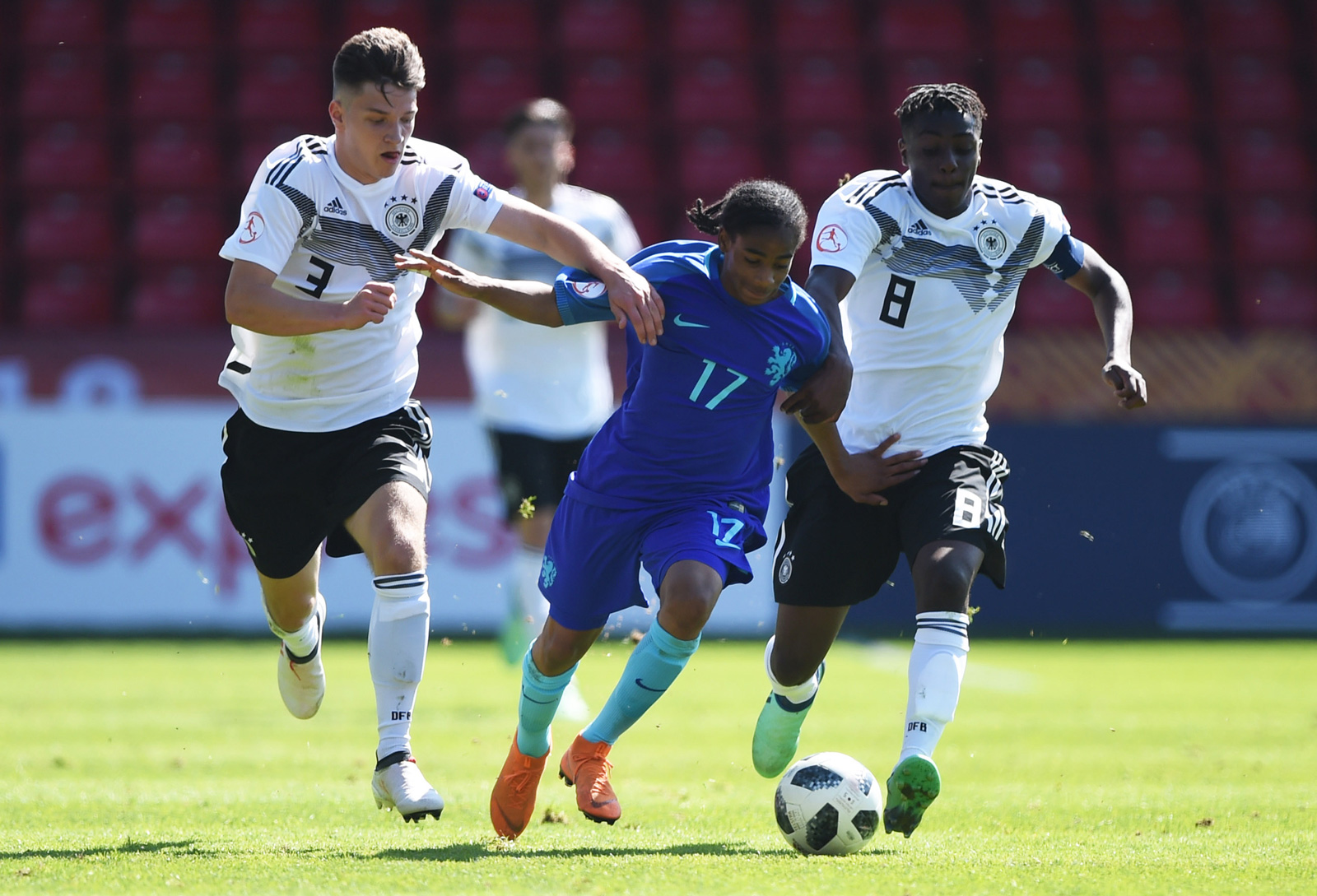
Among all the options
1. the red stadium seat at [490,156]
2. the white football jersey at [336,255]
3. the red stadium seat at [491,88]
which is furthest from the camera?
the red stadium seat at [491,88]

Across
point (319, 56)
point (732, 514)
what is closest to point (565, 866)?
point (732, 514)

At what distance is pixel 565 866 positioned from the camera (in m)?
4.13

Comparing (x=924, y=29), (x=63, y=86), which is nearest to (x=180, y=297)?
(x=63, y=86)

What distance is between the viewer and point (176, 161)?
15.2 m

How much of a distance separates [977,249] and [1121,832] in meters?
1.83

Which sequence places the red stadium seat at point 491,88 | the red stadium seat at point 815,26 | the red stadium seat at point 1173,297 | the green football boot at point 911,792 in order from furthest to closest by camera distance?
the red stadium seat at point 815,26 < the red stadium seat at point 491,88 < the red stadium seat at point 1173,297 < the green football boot at point 911,792

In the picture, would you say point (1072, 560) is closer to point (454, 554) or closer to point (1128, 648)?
point (1128, 648)

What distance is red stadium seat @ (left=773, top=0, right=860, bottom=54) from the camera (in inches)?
646

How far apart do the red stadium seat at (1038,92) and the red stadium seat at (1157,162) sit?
0.54 meters

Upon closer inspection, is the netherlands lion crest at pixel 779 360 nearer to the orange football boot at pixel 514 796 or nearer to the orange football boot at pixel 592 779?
the orange football boot at pixel 592 779

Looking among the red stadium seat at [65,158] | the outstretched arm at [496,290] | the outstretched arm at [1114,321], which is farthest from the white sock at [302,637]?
the red stadium seat at [65,158]

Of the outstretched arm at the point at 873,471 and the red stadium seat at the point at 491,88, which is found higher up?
the red stadium seat at the point at 491,88

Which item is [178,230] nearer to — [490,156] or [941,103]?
[490,156]

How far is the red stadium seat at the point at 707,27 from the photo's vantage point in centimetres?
1633
